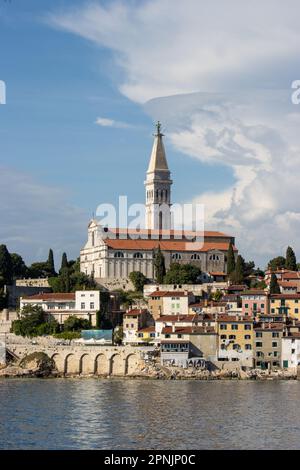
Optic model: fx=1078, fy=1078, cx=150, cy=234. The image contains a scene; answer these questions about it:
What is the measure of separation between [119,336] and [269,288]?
10.1 meters

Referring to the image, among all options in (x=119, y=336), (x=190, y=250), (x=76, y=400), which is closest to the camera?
(x=76, y=400)

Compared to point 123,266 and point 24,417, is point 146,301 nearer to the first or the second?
point 123,266

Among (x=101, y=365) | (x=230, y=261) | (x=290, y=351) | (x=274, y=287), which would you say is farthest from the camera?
(x=230, y=261)

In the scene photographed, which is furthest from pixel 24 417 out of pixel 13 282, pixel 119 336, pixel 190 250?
pixel 190 250

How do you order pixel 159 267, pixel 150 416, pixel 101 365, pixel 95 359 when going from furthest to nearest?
pixel 159 267, pixel 95 359, pixel 101 365, pixel 150 416

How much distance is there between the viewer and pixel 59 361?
188 ft

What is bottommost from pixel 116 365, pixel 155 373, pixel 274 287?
pixel 155 373

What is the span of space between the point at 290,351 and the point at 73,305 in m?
15.0

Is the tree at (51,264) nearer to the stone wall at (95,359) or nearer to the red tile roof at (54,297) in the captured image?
the red tile roof at (54,297)

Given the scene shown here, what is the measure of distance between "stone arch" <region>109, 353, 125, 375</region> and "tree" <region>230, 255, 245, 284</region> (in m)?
16.0

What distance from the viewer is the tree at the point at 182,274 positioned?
70.1 metres

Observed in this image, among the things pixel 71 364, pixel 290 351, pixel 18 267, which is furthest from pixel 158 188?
pixel 290 351

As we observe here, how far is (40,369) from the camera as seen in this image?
185ft

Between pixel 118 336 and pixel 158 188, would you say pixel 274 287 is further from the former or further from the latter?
pixel 158 188
